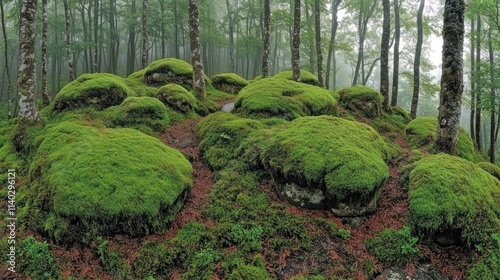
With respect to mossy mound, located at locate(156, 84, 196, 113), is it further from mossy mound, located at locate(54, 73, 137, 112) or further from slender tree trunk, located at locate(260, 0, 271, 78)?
slender tree trunk, located at locate(260, 0, 271, 78)

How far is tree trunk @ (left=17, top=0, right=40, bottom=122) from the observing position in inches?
321

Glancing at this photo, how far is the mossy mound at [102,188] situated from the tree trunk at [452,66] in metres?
6.38

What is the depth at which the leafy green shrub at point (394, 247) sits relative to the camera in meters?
5.02

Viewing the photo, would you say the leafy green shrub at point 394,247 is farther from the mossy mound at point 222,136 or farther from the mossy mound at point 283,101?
the mossy mound at point 283,101

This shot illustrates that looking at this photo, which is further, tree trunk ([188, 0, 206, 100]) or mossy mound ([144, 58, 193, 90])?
mossy mound ([144, 58, 193, 90])

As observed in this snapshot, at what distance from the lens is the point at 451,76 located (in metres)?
7.44

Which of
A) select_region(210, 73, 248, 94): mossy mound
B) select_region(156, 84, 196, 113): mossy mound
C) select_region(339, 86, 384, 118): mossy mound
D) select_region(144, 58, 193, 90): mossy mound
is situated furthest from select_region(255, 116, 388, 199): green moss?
select_region(210, 73, 248, 94): mossy mound

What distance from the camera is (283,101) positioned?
10023 mm

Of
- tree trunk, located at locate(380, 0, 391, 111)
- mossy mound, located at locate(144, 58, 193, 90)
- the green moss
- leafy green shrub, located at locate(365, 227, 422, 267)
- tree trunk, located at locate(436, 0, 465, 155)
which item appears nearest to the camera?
leafy green shrub, located at locate(365, 227, 422, 267)

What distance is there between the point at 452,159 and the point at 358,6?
2083cm

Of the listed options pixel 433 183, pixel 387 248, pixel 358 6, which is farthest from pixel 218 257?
pixel 358 6

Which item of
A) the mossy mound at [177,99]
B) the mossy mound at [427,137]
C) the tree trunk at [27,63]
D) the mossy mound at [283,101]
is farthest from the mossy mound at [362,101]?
the tree trunk at [27,63]

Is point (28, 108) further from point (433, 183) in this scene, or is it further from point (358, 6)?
point (358, 6)

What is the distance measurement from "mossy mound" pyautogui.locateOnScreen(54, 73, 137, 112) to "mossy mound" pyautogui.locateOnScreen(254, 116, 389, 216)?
5923 mm
